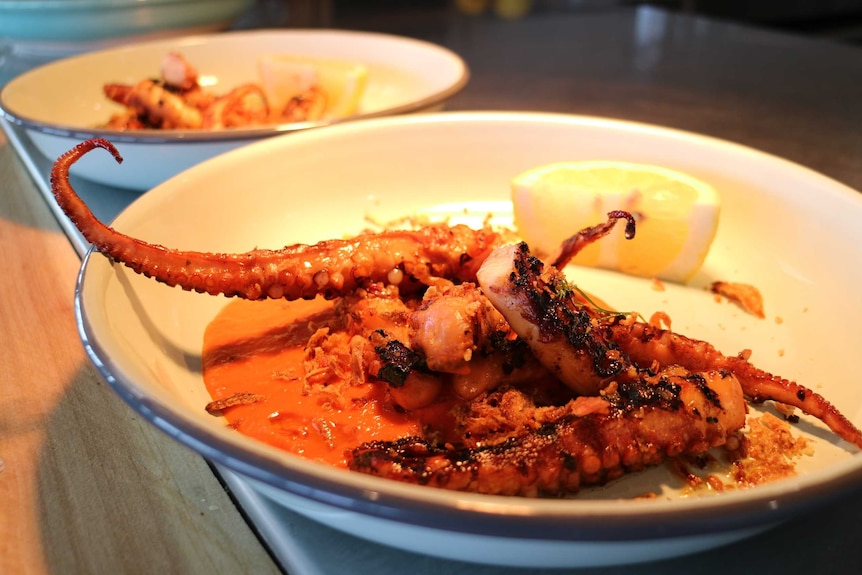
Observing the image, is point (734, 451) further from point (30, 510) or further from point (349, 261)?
point (30, 510)

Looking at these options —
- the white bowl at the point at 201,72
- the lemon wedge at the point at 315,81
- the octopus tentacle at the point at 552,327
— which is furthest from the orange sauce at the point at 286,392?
the lemon wedge at the point at 315,81

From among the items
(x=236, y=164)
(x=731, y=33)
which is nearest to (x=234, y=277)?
(x=236, y=164)

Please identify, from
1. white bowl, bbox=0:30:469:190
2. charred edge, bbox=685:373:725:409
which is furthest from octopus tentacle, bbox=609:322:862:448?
white bowl, bbox=0:30:469:190

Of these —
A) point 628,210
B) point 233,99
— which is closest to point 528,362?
point 628,210

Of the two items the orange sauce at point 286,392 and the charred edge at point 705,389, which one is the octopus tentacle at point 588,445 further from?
the orange sauce at point 286,392

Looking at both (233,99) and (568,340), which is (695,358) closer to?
(568,340)

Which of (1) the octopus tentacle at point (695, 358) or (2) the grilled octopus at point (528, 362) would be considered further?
(1) the octopus tentacle at point (695, 358)

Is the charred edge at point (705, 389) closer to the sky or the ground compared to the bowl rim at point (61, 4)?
closer to the ground
